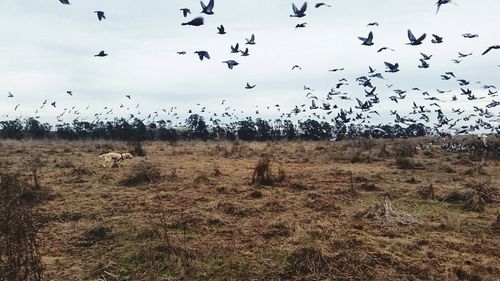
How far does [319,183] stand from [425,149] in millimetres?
13940

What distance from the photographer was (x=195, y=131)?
41625 mm

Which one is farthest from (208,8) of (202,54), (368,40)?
(368,40)

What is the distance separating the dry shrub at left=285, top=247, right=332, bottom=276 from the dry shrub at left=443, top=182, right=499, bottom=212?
15.5ft

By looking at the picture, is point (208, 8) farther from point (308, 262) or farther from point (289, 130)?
point (289, 130)

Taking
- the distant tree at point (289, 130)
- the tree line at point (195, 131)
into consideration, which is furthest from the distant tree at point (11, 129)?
the distant tree at point (289, 130)

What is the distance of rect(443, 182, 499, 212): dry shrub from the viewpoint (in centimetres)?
915

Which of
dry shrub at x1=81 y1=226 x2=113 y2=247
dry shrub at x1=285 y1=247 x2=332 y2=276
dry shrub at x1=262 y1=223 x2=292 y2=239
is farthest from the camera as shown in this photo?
dry shrub at x1=262 y1=223 x2=292 y2=239

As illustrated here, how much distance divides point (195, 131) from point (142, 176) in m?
29.8

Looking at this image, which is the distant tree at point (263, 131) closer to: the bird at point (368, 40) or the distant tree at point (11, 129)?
the distant tree at point (11, 129)

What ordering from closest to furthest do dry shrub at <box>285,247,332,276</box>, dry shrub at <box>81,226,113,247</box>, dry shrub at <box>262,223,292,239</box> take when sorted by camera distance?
dry shrub at <box>285,247,332,276</box> < dry shrub at <box>81,226,113,247</box> < dry shrub at <box>262,223,292,239</box>

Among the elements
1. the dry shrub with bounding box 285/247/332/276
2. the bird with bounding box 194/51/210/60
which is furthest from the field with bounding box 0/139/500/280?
the bird with bounding box 194/51/210/60

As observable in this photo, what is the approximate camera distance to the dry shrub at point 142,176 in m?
11.8

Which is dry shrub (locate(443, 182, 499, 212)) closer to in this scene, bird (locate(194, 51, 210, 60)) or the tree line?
bird (locate(194, 51, 210, 60))

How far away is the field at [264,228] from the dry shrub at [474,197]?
3cm
